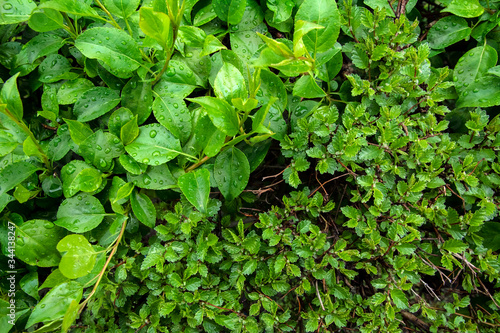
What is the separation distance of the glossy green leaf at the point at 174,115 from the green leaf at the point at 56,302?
2.20ft

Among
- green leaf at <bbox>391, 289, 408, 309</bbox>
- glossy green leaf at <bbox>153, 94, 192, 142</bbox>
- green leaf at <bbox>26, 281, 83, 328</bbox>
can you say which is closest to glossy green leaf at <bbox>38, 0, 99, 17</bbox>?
glossy green leaf at <bbox>153, 94, 192, 142</bbox>

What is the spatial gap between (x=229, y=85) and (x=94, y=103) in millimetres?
607

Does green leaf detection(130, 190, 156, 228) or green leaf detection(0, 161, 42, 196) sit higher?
green leaf detection(0, 161, 42, 196)

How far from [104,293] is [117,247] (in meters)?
0.19

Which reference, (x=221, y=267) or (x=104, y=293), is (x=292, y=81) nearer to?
(x=221, y=267)

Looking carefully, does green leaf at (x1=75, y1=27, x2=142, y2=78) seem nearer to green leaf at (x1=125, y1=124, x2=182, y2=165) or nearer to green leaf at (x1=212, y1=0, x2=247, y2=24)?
green leaf at (x1=125, y1=124, x2=182, y2=165)

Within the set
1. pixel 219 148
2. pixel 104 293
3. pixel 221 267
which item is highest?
pixel 219 148

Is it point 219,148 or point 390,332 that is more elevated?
point 219,148

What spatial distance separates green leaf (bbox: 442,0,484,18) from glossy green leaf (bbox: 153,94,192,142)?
3.84ft

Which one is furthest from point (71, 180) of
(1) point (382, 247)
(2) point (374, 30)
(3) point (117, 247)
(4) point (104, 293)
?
(2) point (374, 30)

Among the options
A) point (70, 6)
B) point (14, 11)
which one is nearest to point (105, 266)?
point (70, 6)

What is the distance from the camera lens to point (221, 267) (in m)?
1.27

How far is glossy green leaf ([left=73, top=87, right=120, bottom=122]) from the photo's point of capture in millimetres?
1306

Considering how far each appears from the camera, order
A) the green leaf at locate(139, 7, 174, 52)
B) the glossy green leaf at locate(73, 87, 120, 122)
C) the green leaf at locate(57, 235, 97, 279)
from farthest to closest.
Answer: the glossy green leaf at locate(73, 87, 120, 122) < the green leaf at locate(57, 235, 97, 279) < the green leaf at locate(139, 7, 174, 52)
